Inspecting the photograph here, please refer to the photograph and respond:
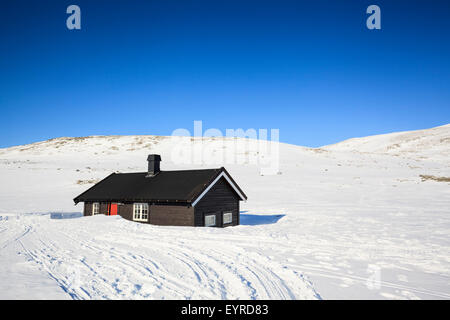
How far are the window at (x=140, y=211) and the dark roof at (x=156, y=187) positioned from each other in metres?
0.55

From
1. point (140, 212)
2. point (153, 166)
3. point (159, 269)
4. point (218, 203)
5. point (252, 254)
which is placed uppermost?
point (153, 166)

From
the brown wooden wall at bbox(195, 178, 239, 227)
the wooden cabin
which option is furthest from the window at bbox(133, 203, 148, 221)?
the brown wooden wall at bbox(195, 178, 239, 227)

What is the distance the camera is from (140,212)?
21.9 m

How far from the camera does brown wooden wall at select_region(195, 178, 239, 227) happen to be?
20172 millimetres

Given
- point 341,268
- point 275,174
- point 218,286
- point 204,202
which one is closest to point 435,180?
point 275,174

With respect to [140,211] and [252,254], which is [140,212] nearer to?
[140,211]

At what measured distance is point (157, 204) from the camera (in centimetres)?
2089

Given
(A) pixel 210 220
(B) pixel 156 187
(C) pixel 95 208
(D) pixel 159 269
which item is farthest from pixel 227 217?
(D) pixel 159 269

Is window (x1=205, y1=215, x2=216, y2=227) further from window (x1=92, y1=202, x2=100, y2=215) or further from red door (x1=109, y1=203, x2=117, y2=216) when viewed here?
window (x1=92, y1=202, x2=100, y2=215)

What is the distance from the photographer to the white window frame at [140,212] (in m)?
21.5

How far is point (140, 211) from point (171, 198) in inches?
132
